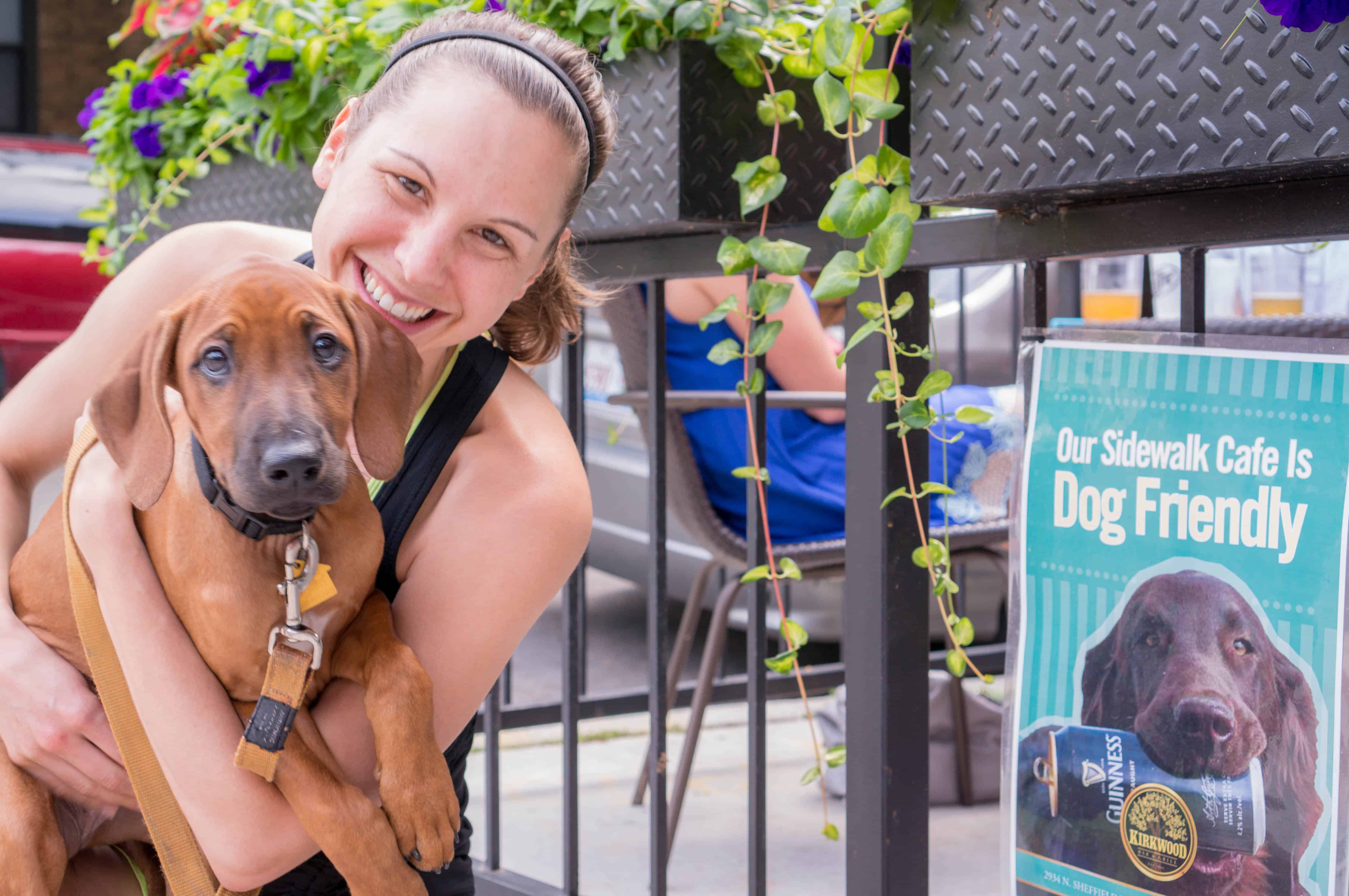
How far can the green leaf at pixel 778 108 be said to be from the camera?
161 centimetres

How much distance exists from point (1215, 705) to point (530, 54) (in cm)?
108

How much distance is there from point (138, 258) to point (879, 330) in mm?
1104

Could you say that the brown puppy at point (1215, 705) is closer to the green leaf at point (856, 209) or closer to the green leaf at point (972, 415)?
the green leaf at point (972, 415)

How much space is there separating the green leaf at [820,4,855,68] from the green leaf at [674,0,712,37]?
31 centimetres

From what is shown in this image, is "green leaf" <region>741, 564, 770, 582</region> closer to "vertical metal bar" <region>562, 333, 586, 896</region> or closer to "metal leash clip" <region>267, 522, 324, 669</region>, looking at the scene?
"vertical metal bar" <region>562, 333, 586, 896</region>

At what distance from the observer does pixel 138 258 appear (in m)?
1.83

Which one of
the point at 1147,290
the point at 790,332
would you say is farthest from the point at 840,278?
the point at 790,332

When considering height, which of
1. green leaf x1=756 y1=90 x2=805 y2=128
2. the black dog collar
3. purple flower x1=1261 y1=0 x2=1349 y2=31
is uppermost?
green leaf x1=756 y1=90 x2=805 y2=128

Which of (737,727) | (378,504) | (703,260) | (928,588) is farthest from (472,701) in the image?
(737,727)

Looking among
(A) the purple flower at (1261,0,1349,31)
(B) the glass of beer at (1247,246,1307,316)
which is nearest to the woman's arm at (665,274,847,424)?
(B) the glass of beer at (1247,246,1307,316)

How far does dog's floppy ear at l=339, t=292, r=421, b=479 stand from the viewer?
4.63 feet

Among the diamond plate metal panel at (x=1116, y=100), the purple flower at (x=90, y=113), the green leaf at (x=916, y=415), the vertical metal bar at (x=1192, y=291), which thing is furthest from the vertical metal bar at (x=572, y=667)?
the purple flower at (x=90, y=113)

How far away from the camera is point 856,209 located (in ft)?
4.40

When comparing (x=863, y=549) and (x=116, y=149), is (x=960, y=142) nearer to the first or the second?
(x=863, y=549)
